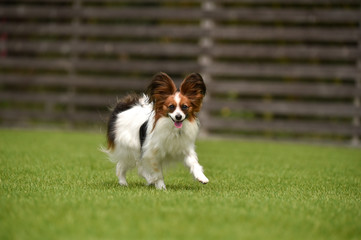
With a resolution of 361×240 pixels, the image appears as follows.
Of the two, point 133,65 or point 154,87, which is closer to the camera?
point 154,87

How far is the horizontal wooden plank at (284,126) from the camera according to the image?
9.76 meters

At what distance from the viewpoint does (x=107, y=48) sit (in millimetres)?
10984

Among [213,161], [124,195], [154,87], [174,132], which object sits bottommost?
[213,161]

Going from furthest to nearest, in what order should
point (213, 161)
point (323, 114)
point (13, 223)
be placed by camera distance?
point (323, 114) → point (213, 161) → point (13, 223)

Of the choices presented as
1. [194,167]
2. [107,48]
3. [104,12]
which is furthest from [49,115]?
[194,167]

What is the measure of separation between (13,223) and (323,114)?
7504mm

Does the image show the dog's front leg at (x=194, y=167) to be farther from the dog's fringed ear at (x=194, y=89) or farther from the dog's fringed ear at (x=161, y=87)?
the dog's fringed ear at (x=161, y=87)

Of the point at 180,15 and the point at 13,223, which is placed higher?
the point at 180,15

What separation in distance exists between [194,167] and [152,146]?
371 mm

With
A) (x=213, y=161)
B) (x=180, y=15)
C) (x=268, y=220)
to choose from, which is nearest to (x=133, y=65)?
(x=180, y=15)

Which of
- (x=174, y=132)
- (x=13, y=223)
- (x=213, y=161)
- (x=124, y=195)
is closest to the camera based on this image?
(x=13, y=223)

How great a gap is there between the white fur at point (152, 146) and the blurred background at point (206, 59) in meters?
5.22

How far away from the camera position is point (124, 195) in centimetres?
405

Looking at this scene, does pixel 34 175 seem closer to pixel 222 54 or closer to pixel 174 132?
pixel 174 132
